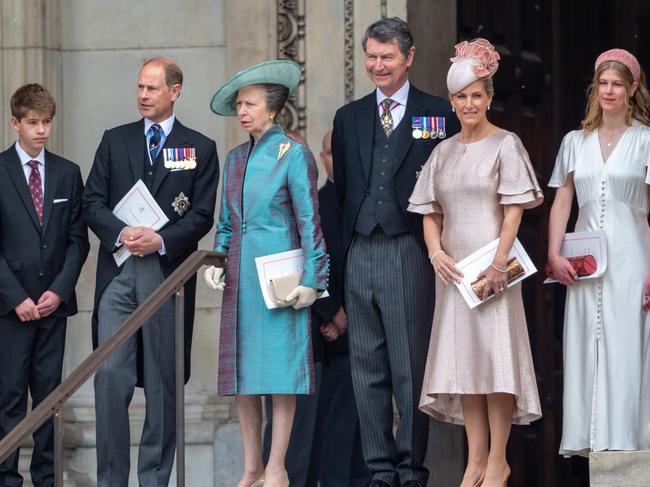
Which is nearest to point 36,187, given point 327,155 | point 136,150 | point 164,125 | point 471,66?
point 136,150

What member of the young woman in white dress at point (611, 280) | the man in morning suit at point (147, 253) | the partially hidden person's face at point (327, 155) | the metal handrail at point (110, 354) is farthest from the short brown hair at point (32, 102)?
the young woman in white dress at point (611, 280)

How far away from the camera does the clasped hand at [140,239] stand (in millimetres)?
9438

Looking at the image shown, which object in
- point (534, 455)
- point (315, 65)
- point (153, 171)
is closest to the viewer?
point (153, 171)

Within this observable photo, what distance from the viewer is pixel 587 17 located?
13.0 meters

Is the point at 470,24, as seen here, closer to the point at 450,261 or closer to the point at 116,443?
the point at 450,261

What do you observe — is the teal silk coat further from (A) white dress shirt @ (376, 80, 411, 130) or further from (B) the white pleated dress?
(B) the white pleated dress

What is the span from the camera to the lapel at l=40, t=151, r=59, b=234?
9891mm

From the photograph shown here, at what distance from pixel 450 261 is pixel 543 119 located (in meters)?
3.39

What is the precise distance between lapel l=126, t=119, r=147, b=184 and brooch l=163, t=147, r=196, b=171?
120 mm

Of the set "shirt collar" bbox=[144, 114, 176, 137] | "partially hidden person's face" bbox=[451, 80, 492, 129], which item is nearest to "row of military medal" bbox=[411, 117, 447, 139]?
"partially hidden person's face" bbox=[451, 80, 492, 129]

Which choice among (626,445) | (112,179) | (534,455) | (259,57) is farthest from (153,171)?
(534,455)

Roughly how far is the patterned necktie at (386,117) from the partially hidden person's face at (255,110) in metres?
0.56

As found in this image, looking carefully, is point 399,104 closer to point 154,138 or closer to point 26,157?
point 154,138

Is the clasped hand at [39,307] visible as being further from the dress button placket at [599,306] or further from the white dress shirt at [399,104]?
the dress button placket at [599,306]
